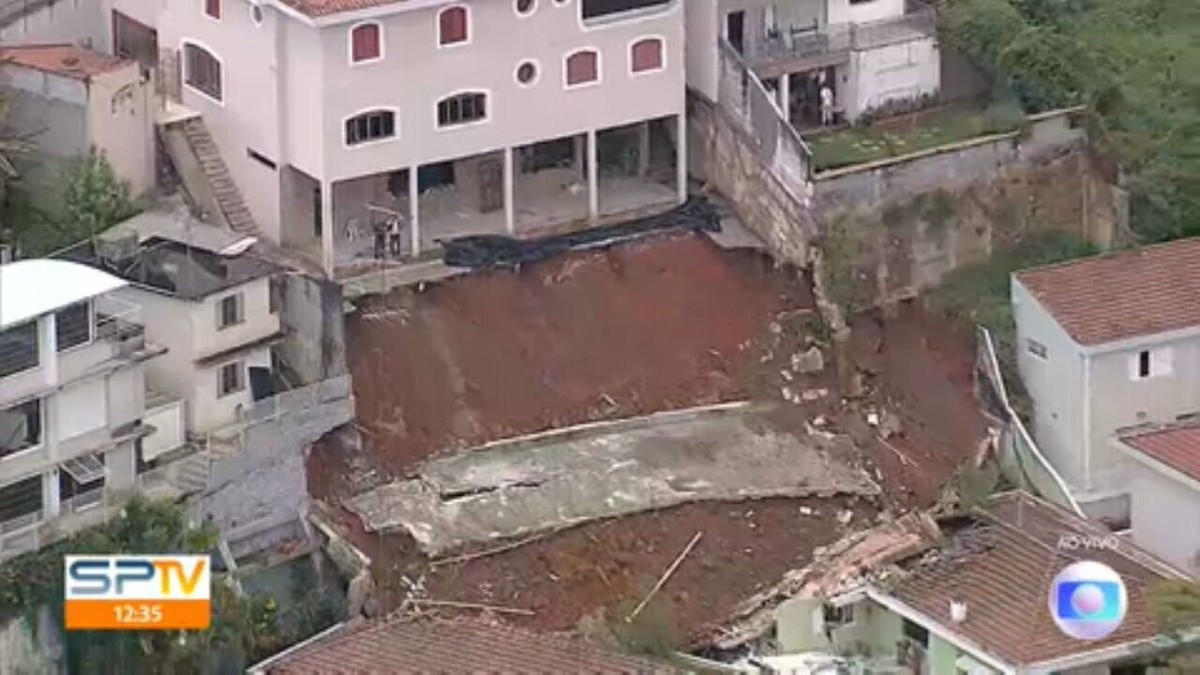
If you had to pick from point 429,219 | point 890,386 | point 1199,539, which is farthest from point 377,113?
point 1199,539

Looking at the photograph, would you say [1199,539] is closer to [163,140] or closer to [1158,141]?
[1158,141]

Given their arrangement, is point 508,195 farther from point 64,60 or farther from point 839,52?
point 64,60

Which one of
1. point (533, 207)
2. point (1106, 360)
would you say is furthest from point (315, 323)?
point (1106, 360)

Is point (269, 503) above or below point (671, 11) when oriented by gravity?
below

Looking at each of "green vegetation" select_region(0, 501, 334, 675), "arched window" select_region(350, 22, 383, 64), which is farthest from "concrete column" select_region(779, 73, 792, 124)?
"green vegetation" select_region(0, 501, 334, 675)

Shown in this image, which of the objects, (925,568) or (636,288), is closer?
(925,568)

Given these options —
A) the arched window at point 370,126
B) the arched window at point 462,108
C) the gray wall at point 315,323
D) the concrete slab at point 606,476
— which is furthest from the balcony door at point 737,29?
the gray wall at point 315,323
